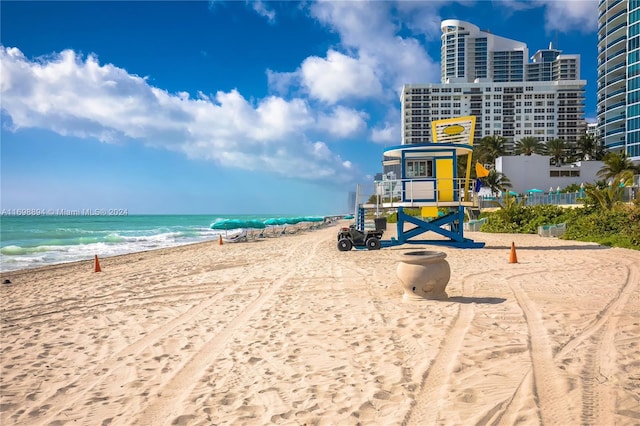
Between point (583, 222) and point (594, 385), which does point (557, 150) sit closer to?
point (583, 222)

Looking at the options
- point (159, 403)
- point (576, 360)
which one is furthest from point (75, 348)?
point (576, 360)

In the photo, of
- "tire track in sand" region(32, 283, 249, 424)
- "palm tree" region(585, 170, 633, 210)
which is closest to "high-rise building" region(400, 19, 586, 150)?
"palm tree" region(585, 170, 633, 210)

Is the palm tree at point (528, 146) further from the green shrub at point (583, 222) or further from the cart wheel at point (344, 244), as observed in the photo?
the cart wheel at point (344, 244)

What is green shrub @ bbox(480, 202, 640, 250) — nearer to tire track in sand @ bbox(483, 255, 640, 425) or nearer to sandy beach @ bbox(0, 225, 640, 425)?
sandy beach @ bbox(0, 225, 640, 425)

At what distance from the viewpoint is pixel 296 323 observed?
22.1 ft

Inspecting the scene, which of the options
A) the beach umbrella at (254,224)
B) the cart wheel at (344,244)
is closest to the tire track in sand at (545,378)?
the cart wheel at (344,244)

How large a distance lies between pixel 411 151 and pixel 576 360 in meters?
13.3

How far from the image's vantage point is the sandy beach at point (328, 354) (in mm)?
3902

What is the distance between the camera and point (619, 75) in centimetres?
6875

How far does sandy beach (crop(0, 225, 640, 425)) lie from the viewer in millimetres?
3902

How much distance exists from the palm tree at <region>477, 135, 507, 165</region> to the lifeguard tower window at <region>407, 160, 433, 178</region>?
5416 centimetres

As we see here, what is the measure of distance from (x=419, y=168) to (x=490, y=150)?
191 ft

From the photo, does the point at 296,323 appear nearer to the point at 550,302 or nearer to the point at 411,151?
the point at 550,302

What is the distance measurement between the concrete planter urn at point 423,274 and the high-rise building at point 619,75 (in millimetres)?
67601
